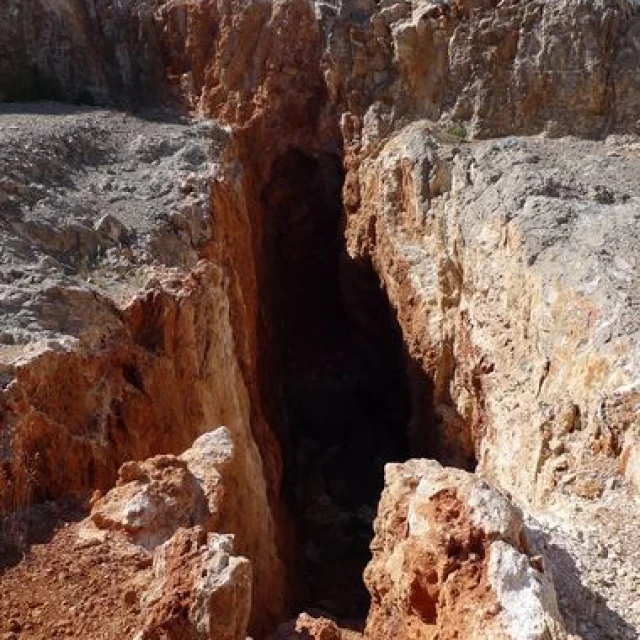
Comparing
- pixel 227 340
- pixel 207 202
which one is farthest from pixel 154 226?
pixel 227 340

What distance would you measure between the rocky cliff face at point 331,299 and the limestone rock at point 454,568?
0.10ft

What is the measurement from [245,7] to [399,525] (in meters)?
15.3

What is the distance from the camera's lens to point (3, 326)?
10.4 metres

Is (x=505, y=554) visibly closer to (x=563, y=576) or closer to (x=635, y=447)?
(x=563, y=576)

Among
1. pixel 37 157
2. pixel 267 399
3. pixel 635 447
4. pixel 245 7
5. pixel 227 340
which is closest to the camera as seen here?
pixel 635 447

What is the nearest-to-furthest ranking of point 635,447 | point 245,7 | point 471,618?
point 471,618, point 635,447, point 245,7

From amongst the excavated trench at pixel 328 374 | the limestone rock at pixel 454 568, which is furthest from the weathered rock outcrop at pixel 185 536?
the excavated trench at pixel 328 374

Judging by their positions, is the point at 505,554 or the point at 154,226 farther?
the point at 154,226

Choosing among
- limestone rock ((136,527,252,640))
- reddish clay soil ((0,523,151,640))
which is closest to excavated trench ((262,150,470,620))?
reddish clay soil ((0,523,151,640))

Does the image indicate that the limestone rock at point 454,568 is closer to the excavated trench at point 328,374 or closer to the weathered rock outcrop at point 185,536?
the weathered rock outcrop at point 185,536

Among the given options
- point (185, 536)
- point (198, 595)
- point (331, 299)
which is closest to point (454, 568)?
point (198, 595)

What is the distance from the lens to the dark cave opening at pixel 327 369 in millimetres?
18859

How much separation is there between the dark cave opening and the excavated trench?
29mm

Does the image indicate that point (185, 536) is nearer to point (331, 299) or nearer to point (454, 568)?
point (454, 568)
